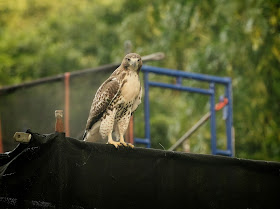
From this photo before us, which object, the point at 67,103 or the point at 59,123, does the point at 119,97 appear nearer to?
the point at 59,123

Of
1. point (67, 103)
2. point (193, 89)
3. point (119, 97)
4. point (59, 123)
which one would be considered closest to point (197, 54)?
point (193, 89)

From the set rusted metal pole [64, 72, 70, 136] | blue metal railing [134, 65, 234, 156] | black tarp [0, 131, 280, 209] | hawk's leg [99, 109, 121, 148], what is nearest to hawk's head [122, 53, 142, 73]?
hawk's leg [99, 109, 121, 148]

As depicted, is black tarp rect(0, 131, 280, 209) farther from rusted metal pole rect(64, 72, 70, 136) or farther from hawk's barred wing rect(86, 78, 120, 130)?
rusted metal pole rect(64, 72, 70, 136)

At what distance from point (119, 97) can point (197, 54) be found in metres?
8.46

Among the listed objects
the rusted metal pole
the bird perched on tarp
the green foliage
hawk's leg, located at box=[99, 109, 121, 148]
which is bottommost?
hawk's leg, located at box=[99, 109, 121, 148]

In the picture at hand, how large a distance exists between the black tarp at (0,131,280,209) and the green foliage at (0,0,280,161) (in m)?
7.34

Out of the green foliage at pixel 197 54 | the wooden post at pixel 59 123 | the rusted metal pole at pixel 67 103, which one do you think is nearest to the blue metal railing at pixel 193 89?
the rusted metal pole at pixel 67 103

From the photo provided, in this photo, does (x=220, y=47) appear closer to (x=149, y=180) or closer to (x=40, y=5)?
(x=149, y=180)

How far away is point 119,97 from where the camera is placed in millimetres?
4879

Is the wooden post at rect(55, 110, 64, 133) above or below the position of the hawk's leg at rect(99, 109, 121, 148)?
below

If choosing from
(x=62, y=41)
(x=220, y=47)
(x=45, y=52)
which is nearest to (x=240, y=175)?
Result: (x=220, y=47)

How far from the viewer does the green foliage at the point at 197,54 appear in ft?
37.6

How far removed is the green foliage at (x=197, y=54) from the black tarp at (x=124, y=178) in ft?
24.1

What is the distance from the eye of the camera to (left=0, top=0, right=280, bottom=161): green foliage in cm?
1147
